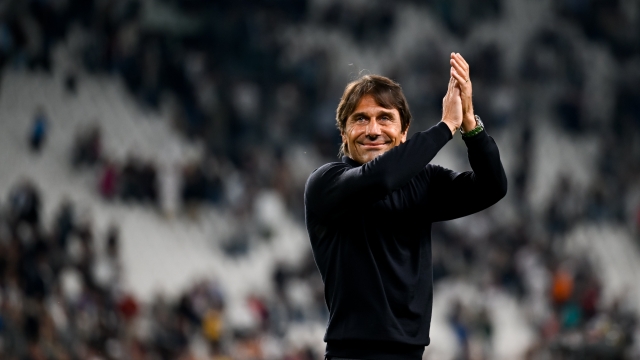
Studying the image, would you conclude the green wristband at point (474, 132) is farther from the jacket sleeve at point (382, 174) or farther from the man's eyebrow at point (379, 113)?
the man's eyebrow at point (379, 113)

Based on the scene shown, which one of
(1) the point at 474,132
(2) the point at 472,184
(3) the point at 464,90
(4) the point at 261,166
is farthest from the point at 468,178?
(4) the point at 261,166

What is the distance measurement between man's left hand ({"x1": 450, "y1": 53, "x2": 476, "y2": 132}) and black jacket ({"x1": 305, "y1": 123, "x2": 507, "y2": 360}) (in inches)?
1.9

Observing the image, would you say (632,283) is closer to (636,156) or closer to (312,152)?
(636,156)

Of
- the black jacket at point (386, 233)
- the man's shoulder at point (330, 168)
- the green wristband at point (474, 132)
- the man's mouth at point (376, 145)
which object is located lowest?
the black jacket at point (386, 233)

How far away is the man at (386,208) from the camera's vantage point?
9.36 feet

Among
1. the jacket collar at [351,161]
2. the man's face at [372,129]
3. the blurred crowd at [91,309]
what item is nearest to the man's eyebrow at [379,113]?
the man's face at [372,129]

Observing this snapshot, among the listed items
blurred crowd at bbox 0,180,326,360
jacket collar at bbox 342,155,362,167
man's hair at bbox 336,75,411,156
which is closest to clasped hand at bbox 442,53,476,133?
man's hair at bbox 336,75,411,156

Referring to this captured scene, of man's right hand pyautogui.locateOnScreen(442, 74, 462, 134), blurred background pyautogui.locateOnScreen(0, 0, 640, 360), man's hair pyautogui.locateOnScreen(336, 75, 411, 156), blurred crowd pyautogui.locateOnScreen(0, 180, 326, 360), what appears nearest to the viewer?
man's right hand pyautogui.locateOnScreen(442, 74, 462, 134)

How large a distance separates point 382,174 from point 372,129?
0.76ft

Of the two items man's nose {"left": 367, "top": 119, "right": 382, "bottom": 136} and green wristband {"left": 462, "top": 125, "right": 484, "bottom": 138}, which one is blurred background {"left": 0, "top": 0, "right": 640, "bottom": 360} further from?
green wristband {"left": 462, "top": 125, "right": 484, "bottom": 138}

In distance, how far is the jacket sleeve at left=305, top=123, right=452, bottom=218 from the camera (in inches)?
110

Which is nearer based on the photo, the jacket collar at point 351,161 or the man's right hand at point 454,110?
the man's right hand at point 454,110

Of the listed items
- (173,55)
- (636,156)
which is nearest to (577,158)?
(636,156)

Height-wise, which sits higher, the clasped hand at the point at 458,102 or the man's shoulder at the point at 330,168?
the clasped hand at the point at 458,102
